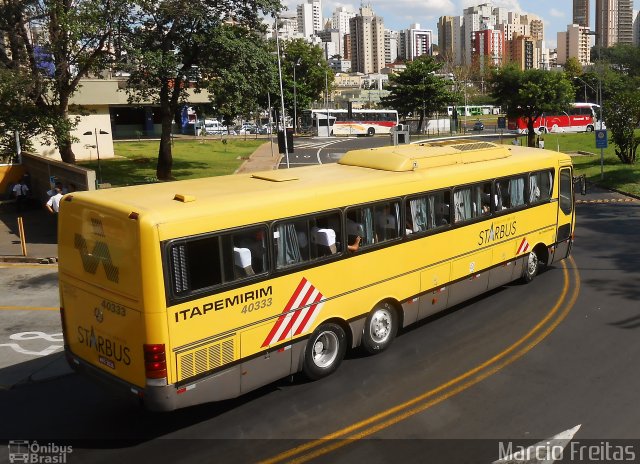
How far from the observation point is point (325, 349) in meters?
9.78

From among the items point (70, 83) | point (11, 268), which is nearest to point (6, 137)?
point (70, 83)

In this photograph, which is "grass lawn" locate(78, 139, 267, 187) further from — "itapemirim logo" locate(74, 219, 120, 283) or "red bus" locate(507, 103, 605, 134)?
"red bus" locate(507, 103, 605, 134)

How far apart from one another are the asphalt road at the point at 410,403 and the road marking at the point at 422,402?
1.0 inches

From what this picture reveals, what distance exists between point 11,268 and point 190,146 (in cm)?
3658

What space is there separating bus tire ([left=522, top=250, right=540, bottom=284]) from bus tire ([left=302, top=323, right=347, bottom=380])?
6.15 m

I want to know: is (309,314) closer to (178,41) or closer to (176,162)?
(178,41)

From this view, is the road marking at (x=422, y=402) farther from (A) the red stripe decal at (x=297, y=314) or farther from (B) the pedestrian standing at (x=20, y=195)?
(B) the pedestrian standing at (x=20, y=195)

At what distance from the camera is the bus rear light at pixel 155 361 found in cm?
736

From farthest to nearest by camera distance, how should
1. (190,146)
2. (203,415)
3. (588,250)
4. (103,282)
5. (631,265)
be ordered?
(190,146) < (588,250) < (631,265) < (203,415) < (103,282)

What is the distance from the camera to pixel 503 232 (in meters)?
13.2

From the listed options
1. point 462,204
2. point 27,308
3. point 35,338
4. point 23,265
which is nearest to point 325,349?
point 462,204

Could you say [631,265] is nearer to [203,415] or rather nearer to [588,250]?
[588,250]

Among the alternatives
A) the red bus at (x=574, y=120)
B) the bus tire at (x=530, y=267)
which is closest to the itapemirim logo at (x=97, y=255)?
the bus tire at (x=530, y=267)

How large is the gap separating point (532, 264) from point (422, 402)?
7031mm
